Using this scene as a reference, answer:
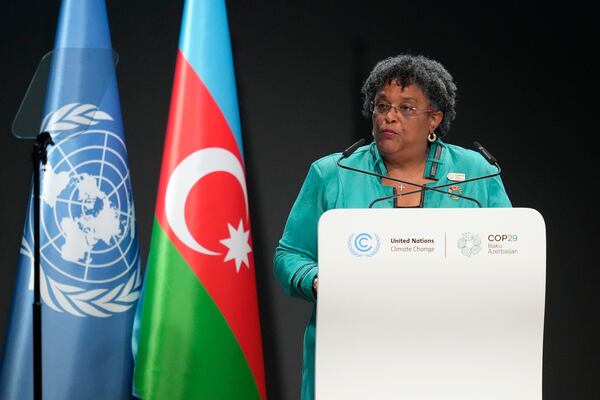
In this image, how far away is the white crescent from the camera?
2.78m

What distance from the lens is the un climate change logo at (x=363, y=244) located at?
60.2 inches

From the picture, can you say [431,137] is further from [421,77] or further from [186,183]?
[186,183]

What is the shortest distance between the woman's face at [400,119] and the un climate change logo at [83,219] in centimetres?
112

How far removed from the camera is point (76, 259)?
2.77 m

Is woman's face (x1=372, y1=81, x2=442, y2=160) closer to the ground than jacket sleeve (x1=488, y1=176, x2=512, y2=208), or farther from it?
farther from it

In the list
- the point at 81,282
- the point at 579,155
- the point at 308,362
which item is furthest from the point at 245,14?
the point at 308,362

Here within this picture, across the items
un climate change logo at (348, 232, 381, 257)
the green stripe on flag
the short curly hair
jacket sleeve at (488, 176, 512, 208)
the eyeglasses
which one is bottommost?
the green stripe on flag

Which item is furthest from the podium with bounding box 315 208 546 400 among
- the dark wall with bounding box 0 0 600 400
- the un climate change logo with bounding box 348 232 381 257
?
the dark wall with bounding box 0 0 600 400

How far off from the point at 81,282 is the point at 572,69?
213cm

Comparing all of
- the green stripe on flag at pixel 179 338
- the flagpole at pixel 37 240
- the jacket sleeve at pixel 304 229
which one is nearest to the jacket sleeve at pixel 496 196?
the jacket sleeve at pixel 304 229

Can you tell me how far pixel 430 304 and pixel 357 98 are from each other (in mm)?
1889

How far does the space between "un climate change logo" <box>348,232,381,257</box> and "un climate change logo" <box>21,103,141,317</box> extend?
56.7 inches

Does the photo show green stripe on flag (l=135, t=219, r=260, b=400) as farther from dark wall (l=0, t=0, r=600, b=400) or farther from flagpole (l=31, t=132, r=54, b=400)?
flagpole (l=31, t=132, r=54, b=400)

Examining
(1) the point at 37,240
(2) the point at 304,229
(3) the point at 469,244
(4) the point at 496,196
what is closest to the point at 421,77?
(4) the point at 496,196
